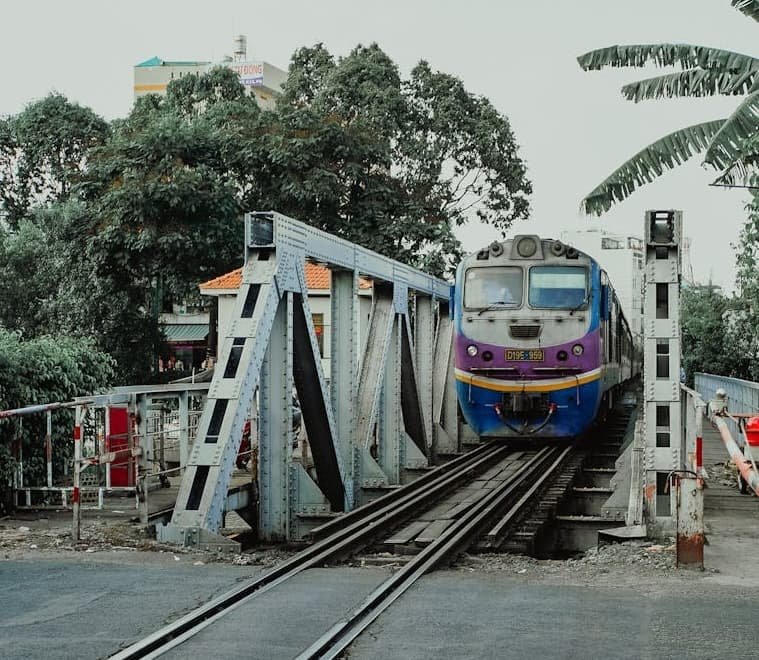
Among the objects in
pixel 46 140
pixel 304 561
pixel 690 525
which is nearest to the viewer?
pixel 690 525

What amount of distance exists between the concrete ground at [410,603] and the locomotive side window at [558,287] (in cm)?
880

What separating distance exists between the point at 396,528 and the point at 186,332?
41618 millimetres

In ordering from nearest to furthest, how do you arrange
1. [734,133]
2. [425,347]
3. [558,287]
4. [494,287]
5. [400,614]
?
[400,614]
[734,133]
[558,287]
[494,287]
[425,347]

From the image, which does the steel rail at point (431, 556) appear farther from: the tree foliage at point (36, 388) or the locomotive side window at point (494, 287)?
the tree foliage at point (36, 388)

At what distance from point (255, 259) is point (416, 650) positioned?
5.42 metres

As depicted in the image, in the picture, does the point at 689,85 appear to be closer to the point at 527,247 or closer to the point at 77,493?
the point at 527,247

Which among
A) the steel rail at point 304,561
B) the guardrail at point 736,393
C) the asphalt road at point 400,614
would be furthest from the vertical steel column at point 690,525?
the guardrail at point 736,393

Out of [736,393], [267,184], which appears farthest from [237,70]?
[736,393]

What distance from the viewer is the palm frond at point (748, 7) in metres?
14.7

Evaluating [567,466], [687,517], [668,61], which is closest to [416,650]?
[687,517]

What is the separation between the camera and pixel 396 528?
12203mm

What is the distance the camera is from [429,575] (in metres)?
9.01

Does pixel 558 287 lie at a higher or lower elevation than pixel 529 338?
higher

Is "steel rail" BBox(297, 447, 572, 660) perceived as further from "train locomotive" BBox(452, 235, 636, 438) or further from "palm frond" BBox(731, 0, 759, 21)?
"palm frond" BBox(731, 0, 759, 21)
